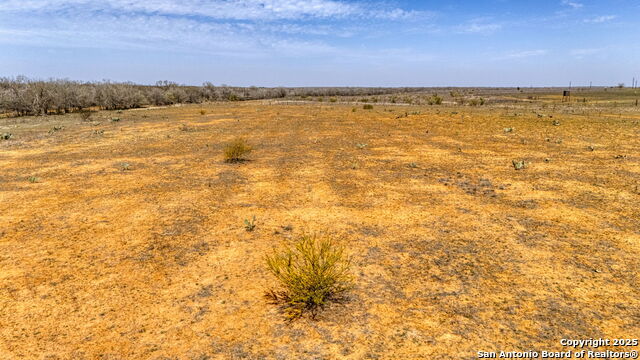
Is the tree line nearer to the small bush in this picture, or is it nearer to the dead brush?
the small bush

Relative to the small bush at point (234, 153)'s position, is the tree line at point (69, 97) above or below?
above

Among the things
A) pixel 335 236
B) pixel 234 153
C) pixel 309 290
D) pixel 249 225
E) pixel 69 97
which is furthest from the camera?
pixel 69 97

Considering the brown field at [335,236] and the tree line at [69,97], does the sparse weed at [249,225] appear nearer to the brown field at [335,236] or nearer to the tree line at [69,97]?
the brown field at [335,236]

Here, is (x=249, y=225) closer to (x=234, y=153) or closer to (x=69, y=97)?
(x=234, y=153)

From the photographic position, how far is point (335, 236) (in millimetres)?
7051

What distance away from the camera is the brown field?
423 centimetres

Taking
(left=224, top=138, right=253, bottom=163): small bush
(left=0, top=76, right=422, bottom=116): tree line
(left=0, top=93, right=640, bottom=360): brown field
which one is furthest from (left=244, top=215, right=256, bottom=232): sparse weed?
(left=0, top=76, right=422, bottom=116): tree line

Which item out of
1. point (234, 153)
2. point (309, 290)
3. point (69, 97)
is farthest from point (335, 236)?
point (69, 97)

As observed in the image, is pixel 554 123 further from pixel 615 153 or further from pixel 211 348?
pixel 211 348

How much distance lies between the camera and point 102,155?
52.8 ft

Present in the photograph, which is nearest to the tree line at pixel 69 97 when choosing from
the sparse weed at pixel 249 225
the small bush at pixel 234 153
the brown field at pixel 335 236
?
the brown field at pixel 335 236

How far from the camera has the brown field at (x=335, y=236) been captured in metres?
4.23

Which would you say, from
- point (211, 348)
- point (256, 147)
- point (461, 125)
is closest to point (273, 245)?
point (211, 348)

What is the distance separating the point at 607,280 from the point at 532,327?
6.63ft
